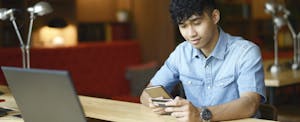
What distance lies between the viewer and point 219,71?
2.19m

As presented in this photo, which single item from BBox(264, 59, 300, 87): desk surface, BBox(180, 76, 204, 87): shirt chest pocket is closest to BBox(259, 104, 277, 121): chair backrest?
BBox(180, 76, 204, 87): shirt chest pocket

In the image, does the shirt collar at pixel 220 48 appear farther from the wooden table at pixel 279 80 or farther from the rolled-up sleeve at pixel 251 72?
the wooden table at pixel 279 80

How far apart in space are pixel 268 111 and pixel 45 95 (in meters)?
1.14

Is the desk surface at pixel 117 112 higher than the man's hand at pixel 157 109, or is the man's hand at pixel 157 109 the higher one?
the man's hand at pixel 157 109

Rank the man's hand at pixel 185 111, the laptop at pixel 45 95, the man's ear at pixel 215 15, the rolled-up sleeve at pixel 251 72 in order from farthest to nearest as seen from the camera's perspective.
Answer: the man's ear at pixel 215 15 → the rolled-up sleeve at pixel 251 72 → the man's hand at pixel 185 111 → the laptop at pixel 45 95

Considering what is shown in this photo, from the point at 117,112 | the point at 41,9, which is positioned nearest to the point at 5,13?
the point at 41,9

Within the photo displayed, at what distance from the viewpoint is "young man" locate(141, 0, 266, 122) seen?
1.93 m

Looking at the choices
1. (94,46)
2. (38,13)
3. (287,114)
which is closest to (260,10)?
(94,46)

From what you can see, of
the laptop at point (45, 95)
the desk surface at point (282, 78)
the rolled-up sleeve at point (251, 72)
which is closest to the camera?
the laptop at point (45, 95)

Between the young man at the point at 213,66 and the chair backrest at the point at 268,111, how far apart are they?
0.66 feet

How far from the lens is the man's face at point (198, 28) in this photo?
2041mm

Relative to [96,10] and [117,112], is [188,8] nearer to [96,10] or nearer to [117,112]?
[117,112]

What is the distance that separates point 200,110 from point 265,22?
282 inches

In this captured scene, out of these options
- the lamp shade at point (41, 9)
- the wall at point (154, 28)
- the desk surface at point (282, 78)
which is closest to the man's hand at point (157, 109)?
the lamp shade at point (41, 9)
